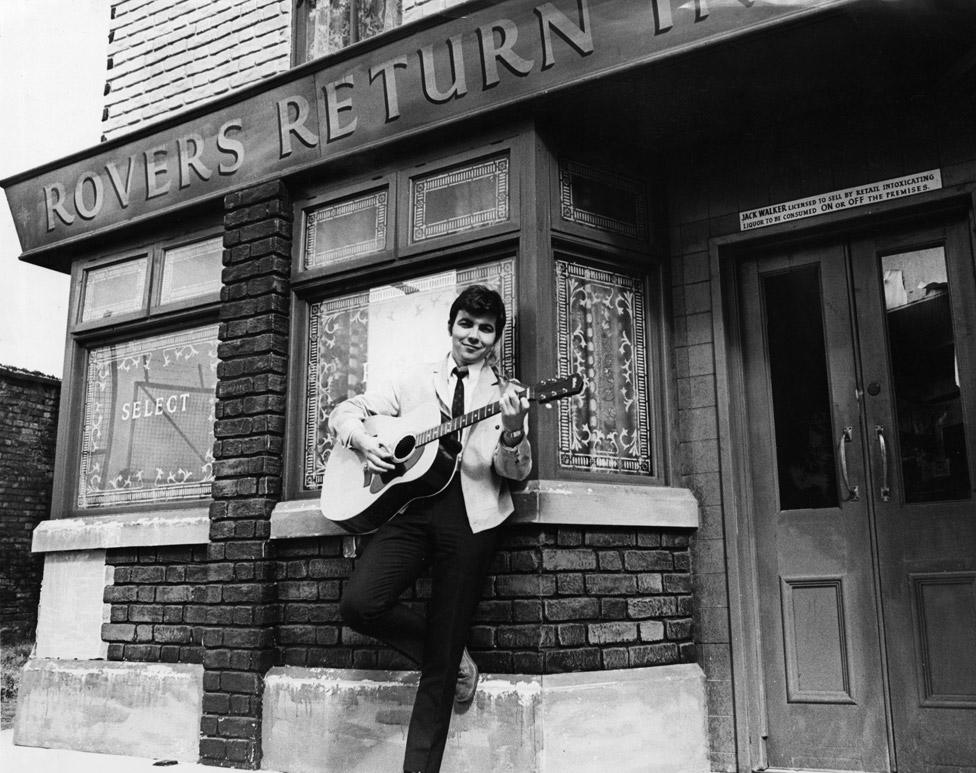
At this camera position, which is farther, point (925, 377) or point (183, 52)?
point (183, 52)

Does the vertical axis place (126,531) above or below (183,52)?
below

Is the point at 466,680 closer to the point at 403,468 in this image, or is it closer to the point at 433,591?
the point at 433,591

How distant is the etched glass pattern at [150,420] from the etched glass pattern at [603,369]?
2468 mm

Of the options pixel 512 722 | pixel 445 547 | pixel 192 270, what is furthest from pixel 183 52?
pixel 512 722

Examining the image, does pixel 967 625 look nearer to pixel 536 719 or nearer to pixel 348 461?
pixel 536 719

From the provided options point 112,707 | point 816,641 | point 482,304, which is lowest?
point 112,707

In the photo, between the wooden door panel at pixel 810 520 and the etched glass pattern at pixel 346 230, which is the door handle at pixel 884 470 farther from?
the etched glass pattern at pixel 346 230

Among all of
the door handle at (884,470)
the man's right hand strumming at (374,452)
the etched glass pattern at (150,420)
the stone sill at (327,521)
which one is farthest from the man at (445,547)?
the etched glass pattern at (150,420)

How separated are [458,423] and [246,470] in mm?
1961

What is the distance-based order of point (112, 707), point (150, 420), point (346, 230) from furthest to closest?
point (150, 420) < point (112, 707) < point (346, 230)

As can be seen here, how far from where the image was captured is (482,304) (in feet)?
14.9

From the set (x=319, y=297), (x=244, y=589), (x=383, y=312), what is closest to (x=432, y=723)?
(x=244, y=589)

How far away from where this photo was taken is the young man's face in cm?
457

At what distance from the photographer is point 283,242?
5.93 meters
